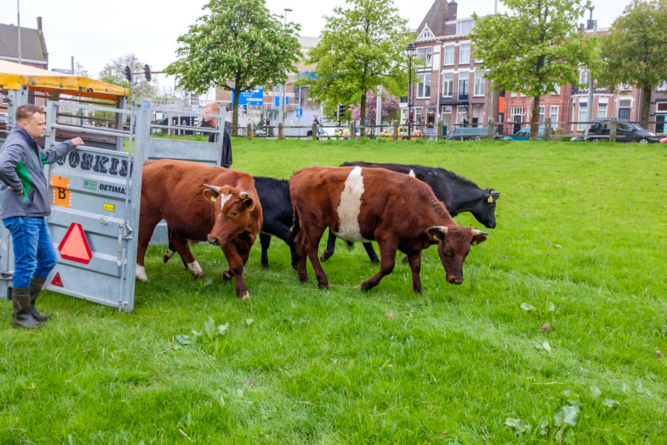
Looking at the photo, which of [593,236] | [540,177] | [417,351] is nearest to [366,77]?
[540,177]

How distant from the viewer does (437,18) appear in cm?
6775

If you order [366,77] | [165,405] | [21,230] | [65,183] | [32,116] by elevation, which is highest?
[366,77]

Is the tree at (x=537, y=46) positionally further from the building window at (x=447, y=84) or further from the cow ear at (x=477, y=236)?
the building window at (x=447, y=84)

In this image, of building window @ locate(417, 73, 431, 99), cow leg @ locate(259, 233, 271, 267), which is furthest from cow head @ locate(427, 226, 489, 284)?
building window @ locate(417, 73, 431, 99)

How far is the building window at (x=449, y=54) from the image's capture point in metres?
64.2

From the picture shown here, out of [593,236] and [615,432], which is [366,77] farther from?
[615,432]

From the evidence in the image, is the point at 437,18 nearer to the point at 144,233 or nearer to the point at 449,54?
the point at 449,54

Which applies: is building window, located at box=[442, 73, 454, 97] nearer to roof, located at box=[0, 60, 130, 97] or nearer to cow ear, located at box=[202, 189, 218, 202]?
roof, located at box=[0, 60, 130, 97]

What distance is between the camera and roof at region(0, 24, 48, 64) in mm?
69625

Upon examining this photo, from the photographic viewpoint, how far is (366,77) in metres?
36.0

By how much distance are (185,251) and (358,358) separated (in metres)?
3.44

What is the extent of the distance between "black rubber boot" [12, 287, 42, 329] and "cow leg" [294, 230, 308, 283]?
321 centimetres

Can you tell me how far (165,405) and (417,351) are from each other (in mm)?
2225

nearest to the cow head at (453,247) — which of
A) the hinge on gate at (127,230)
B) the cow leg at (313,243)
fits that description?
the cow leg at (313,243)
